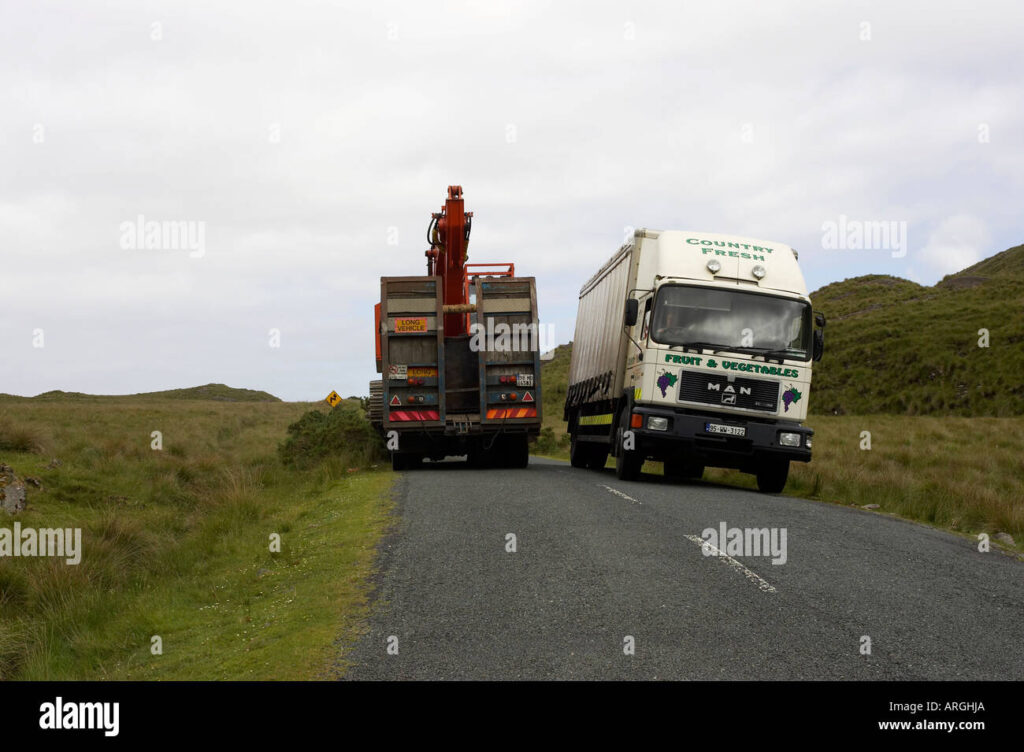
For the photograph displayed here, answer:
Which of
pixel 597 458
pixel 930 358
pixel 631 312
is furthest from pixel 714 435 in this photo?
pixel 930 358

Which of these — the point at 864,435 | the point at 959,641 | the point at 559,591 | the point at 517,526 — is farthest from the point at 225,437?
the point at 959,641

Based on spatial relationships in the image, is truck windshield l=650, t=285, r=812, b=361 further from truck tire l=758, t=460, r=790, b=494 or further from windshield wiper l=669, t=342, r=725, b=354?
truck tire l=758, t=460, r=790, b=494

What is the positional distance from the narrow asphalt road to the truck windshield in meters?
3.32

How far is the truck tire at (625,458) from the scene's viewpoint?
567 inches

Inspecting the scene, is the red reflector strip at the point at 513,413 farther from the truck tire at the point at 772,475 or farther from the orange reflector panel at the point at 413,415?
the truck tire at the point at 772,475

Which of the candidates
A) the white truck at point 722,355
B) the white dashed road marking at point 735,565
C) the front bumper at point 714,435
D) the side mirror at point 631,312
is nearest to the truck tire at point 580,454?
the white truck at point 722,355

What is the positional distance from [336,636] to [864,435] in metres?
22.2

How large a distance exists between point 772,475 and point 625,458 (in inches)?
99.1

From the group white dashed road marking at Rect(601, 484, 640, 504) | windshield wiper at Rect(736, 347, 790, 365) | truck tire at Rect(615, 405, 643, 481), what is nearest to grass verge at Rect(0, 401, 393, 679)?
white dashed road marking at Rect(601, 484, 640, 504)

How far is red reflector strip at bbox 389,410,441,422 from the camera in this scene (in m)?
16.7

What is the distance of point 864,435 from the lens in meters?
24.7

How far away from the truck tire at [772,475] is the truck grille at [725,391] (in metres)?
1.36

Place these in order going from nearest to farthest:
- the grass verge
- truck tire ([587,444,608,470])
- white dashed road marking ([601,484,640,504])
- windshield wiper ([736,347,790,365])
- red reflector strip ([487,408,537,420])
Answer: the grass verge → white dashed road marking ([601,484,640,504]) → windshield wiper ([736,347,790,365]) → red reflector strip ([487,408,537,420]) → truck tire ([587,444,608,470])
